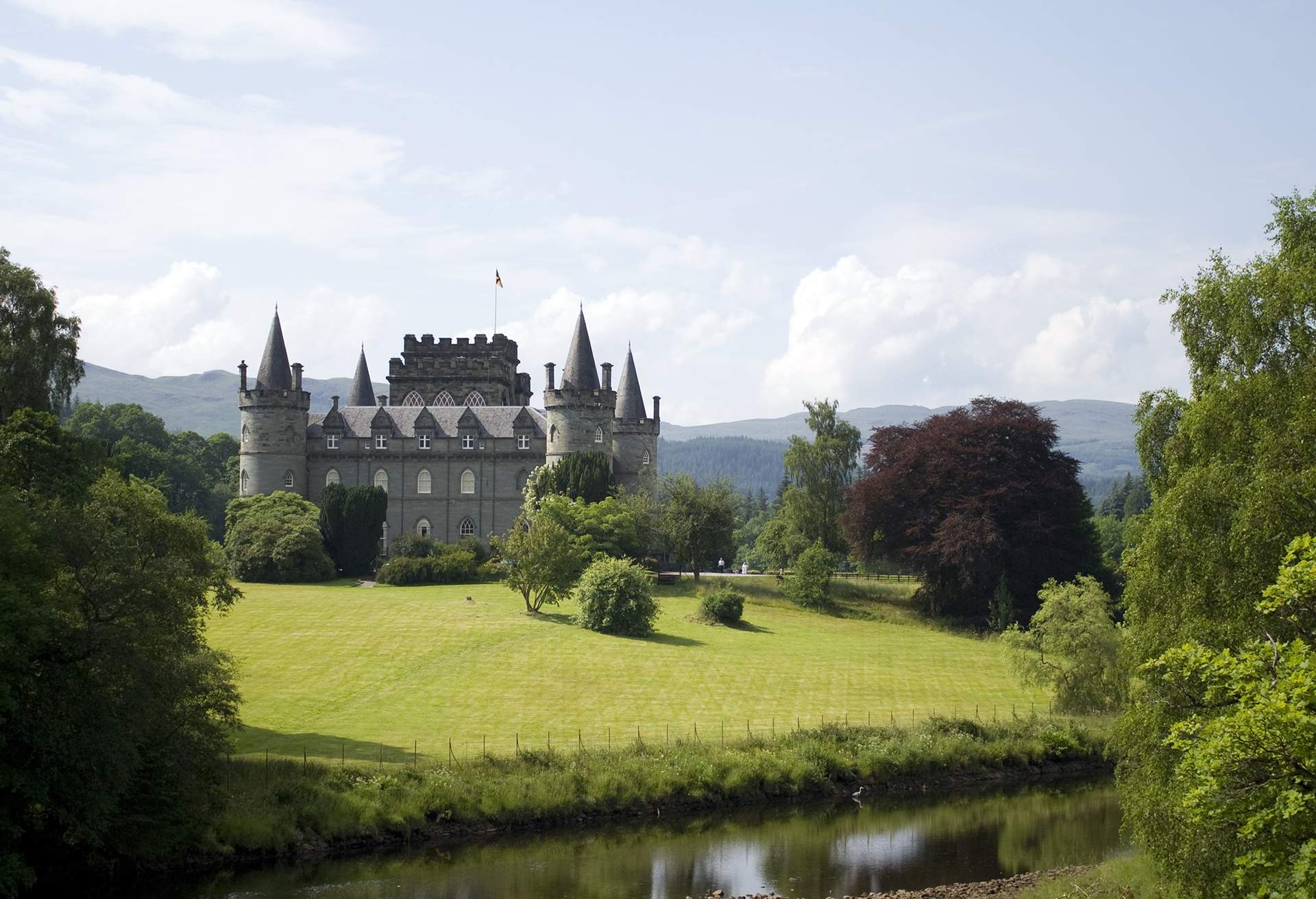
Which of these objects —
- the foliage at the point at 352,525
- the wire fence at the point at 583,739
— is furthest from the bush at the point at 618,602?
the foliage at the point at 352,525

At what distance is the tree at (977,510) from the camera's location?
57375 mm

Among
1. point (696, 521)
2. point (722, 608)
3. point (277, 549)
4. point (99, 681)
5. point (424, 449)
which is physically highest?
point (424, 449)

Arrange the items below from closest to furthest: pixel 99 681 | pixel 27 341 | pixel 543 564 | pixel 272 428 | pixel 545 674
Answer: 1. pixel 99 681
2. pixel 27 341
3. pixel 545 674
4. pixel 543 564
5. pixel 272 428

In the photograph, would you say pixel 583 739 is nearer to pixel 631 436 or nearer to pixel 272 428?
pixel 631 436

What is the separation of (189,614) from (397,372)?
55.4m

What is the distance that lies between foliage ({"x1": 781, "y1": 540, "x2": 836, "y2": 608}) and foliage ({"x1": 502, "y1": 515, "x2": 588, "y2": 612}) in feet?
37.6

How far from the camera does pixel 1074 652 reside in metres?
38.8

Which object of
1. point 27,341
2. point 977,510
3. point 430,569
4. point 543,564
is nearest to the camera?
point 27,341

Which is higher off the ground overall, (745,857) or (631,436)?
(631,436)

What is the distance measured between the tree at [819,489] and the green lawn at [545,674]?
9469 mm

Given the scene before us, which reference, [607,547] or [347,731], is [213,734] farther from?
[607,547]

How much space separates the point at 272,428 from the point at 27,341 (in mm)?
44823

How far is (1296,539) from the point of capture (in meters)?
13.7

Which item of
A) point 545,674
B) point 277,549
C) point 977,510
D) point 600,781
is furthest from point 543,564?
point 600,781
